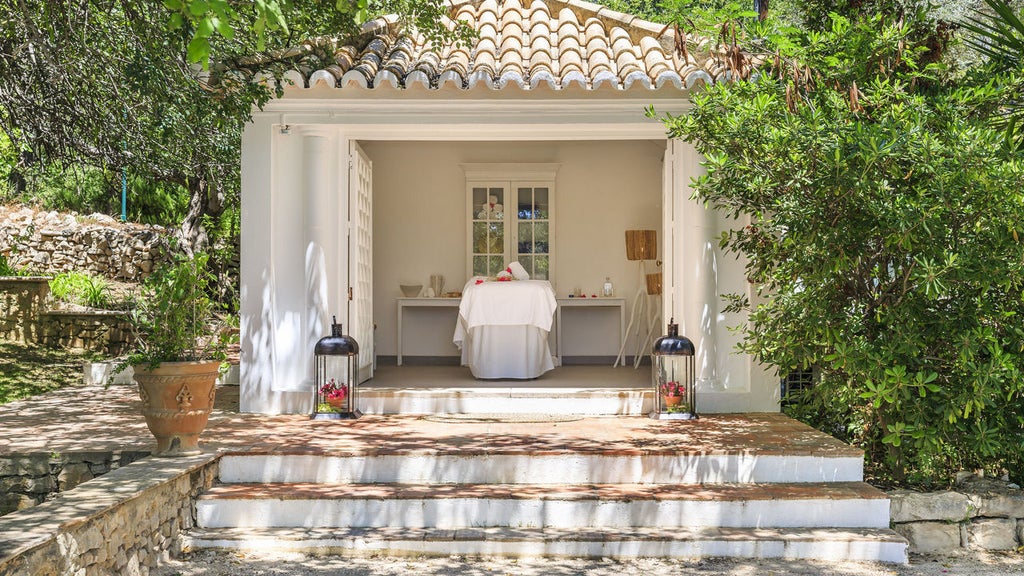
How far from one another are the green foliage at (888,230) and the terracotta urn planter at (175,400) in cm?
319

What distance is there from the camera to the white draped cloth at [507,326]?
8406 millimetres

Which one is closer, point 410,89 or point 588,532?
point 588,532

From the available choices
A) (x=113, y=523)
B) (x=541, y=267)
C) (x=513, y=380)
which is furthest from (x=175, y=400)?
(x=541, y=267)

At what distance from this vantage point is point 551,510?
5.00 m

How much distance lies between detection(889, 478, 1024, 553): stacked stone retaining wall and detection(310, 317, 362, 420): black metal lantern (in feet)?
12.3

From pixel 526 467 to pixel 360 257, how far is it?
3.13 meters

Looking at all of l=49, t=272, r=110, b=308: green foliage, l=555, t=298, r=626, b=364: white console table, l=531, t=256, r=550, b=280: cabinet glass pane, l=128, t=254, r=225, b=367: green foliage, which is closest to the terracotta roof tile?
l=128, t=254, r=225, b=367: green foliage

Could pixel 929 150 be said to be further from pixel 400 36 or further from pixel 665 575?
pixel 400 36

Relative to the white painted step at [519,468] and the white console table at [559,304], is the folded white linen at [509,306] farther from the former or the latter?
the white painted step at [519,468]

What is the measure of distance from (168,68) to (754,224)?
4001mm

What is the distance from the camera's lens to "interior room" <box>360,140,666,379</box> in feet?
34.3

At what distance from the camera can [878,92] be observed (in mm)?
5098

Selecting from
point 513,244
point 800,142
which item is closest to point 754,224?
point 800,142

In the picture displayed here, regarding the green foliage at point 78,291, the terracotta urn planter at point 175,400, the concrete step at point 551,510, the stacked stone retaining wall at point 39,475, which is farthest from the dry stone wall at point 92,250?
the concrete step at point 551,510
